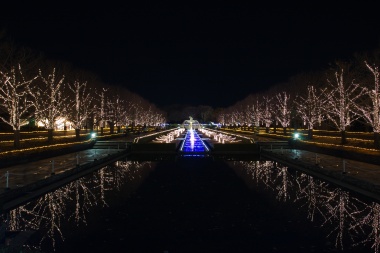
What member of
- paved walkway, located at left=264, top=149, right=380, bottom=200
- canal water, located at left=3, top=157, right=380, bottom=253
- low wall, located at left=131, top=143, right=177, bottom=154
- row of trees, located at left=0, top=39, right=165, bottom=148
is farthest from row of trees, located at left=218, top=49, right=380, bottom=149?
row of trees, located at left=0, top=39, right=165, bottom=148

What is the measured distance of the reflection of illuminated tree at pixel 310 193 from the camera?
530 inches

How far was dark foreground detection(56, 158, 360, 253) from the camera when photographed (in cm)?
939

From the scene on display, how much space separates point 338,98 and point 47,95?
114 feet

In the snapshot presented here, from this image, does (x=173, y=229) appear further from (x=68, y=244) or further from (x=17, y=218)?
(x=17, y=218)

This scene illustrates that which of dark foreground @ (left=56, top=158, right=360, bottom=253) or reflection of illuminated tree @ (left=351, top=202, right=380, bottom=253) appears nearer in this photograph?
dark foreground @ (left=56, top=158, right=360, bottom=253)

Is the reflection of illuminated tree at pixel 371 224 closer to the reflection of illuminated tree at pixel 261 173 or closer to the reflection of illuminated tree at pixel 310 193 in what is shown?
the reflection of illuminated tree at pixel 310 193

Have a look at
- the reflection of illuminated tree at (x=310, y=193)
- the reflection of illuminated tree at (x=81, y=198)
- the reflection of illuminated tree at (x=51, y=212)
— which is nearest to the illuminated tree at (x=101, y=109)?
the reflection of illuminated tree at (x=81, y=198)

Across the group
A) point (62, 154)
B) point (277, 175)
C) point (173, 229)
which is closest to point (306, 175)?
point (277, 175)

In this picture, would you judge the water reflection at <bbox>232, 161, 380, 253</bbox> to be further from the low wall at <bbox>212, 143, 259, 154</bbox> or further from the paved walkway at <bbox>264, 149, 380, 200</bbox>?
the low wall at <bbox>212, 143, 259, 154</bbox>

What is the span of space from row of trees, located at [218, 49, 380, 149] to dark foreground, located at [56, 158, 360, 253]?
17892 mm

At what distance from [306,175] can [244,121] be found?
88.9 meters

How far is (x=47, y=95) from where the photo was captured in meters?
40.5

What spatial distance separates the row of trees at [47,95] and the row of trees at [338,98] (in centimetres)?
Result: 2746

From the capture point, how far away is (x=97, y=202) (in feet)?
47.6
